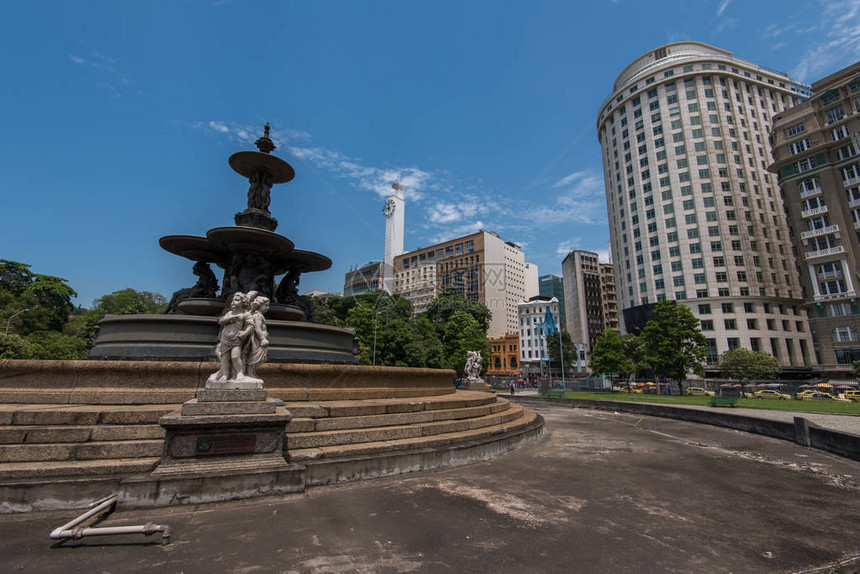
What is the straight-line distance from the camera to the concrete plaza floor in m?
4.02

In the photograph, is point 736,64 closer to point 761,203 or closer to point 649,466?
point 761,203

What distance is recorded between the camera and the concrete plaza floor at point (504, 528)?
4023mm

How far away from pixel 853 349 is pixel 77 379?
71.3 metres

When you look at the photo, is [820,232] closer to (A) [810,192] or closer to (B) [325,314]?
(A) [810,192]

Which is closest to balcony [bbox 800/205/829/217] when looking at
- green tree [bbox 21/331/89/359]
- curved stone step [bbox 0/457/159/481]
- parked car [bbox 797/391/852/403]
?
parked car [bbox 797/391/852/403]

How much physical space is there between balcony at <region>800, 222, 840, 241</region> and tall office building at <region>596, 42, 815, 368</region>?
5581 millimetres

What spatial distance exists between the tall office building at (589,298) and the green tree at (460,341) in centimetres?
5330

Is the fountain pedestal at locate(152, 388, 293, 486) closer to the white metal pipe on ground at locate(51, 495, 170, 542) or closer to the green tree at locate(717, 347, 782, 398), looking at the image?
the white metal pipe on ground at locate(51, 495, 170, 542)

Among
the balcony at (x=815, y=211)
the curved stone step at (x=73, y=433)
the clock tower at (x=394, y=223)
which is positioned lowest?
the curved stone step at (x=73, y=433)

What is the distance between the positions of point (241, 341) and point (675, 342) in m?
39.3

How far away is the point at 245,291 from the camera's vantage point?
40.1 feet

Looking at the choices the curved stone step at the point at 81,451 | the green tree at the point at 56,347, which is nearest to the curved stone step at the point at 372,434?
the curved stone step at the point at 81,451

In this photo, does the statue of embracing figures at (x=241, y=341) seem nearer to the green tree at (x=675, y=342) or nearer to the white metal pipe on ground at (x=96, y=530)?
the white metal pipe on ground at (x=96, y=530)

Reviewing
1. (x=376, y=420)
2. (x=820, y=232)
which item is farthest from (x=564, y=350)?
(x=376, y=420)
